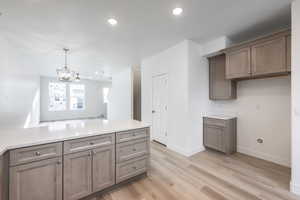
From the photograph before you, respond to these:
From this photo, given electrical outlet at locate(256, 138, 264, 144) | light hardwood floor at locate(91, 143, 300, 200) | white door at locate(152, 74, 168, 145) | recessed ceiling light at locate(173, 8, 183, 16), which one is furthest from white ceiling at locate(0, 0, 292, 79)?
light hardwood floor at locate(91, 143, 300, 200)

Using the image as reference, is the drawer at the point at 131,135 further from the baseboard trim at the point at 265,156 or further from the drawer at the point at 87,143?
the baseboard trim at the point at 265,156

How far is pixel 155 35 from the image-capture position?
2.91 meters

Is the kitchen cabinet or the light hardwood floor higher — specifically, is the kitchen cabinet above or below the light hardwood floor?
above

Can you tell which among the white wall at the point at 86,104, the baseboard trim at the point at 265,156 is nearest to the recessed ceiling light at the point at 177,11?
the baseboard trim at the point at 265,156

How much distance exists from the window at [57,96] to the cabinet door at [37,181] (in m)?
8.25

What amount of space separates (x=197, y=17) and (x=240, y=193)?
110 inches

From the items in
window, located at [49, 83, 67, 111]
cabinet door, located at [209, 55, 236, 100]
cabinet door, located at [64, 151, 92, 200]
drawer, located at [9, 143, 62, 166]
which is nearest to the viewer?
drawer, located at [9, 143, 62, 166]

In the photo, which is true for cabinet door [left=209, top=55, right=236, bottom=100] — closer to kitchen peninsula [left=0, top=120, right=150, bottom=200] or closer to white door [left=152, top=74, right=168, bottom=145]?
white door [left=152, top=74, right=168, bottom=145]

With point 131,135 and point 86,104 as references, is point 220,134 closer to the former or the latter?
point 131,135

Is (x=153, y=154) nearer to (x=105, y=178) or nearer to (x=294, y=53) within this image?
(x=105, y=178)

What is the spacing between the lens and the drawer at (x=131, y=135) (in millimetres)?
1960

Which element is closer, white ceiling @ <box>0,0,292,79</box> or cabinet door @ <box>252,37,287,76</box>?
white ceiling @ <box>0,0,292,79</box>

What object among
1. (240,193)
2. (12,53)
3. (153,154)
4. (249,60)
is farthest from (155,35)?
(12,53)

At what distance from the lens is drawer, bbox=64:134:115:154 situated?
1.57 meters
